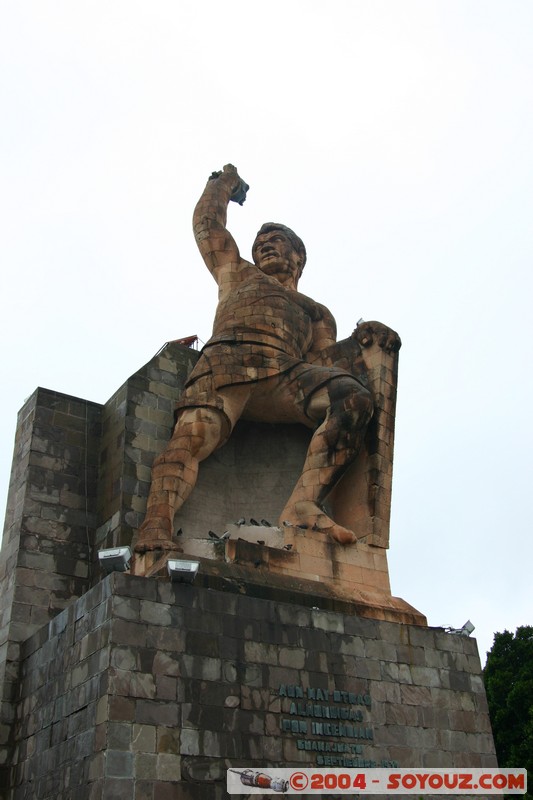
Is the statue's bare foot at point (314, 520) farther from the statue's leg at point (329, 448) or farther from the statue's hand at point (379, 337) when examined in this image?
the statue's hand at point (379, 337)

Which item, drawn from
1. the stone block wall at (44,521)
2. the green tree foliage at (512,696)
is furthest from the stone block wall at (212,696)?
the green tree foliage at (512,696)

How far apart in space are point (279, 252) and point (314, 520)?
416cm

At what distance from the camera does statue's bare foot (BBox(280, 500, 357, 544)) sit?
10.5 metres

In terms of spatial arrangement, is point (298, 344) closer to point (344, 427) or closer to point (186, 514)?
point (344, 427)

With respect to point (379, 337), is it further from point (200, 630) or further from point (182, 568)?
point (200, 630)

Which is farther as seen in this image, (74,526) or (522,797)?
(522,797)

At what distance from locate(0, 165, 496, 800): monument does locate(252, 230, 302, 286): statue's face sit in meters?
0.04

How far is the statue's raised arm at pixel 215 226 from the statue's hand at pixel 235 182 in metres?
0.03

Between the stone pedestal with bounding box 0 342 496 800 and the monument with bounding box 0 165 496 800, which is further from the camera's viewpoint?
the monument with bounding box 0 165 496 800

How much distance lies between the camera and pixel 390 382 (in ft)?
38.8

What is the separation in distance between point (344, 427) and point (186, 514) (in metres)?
2.20

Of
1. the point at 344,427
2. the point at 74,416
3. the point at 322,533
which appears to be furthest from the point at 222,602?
the point at 74,416

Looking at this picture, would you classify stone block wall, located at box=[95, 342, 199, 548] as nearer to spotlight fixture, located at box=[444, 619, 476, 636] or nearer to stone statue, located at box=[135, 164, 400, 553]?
stone statue, located at box=[135, 164, 400, 553]

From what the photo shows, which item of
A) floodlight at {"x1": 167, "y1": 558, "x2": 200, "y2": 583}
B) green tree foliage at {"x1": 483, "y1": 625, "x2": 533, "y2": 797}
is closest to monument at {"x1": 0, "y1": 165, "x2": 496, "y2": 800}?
floodlight at {"x1": 167, "y1": 558, "x2": 200, "y2": 583}
